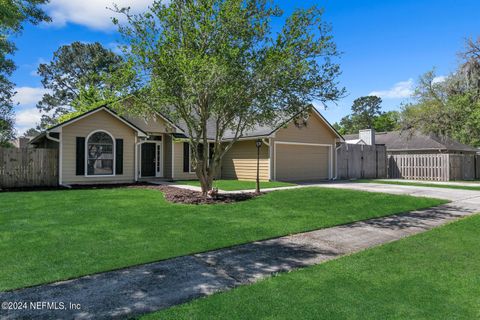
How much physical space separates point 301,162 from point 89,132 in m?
11.5

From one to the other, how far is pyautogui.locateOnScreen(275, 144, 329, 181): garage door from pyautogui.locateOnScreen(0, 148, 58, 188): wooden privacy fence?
1089 cm

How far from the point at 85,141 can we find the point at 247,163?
27.6ft

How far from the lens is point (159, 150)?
18.3 meters

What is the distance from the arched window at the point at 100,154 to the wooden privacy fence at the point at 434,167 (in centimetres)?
1884

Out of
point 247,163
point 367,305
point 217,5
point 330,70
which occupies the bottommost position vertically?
point 367,305

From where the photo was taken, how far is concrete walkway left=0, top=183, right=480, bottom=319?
3.41m

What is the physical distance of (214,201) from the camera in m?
10.1

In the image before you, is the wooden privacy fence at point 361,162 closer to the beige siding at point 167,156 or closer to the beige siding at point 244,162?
the beige siding at point 244,162

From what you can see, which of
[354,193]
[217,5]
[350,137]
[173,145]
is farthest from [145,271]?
[350,137]

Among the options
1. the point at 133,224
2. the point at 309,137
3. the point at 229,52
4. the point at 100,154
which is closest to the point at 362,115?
the point at 309,137

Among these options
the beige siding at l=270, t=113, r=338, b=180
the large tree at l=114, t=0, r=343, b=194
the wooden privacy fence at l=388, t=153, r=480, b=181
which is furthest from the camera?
the wooden privacy fence at l=388, t=153, r=480, b=181

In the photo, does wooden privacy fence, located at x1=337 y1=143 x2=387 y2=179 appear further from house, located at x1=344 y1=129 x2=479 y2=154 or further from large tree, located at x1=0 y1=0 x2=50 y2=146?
large tree, located at x1=0 y1=0 x2=50 y2=146

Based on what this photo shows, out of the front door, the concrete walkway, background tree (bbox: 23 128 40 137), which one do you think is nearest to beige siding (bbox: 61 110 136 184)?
the front door

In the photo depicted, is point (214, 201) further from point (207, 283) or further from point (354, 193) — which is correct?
point (207, 283)
